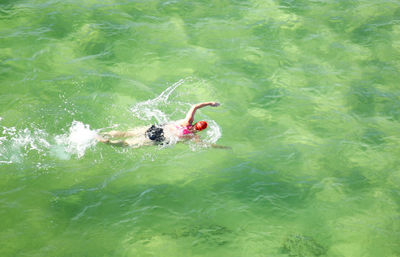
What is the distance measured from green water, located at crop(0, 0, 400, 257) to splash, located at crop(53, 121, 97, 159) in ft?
0.12

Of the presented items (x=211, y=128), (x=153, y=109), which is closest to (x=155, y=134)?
(x=153, y=109)

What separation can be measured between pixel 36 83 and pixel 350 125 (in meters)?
9.21

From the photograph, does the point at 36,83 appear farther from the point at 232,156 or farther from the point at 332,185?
the point at 332,185

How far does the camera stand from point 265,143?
10398 millimetres

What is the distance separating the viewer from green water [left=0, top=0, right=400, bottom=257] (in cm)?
799

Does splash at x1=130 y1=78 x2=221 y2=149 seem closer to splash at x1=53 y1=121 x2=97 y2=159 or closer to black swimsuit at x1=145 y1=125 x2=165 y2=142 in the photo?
black swimsuit at x1=145 y1=125 x2=165 y2=142

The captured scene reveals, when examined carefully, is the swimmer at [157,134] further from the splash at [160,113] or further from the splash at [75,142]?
the splash at [160,113]

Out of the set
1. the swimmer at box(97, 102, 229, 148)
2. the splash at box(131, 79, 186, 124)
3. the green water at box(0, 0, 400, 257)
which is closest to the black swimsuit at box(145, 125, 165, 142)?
the swimmer at box(97, 102, 229, 148)

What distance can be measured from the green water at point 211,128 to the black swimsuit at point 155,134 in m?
0.37

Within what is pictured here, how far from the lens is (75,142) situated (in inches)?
371

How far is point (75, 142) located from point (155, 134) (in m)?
1.95

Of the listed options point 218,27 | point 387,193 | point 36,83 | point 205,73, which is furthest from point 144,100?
point 387,193

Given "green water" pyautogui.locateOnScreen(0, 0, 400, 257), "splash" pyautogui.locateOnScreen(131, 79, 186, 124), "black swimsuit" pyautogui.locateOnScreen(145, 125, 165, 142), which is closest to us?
"green water" pyautogui.locateOnScreen(0, 0, 400, 257)

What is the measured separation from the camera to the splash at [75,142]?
9227 mm
